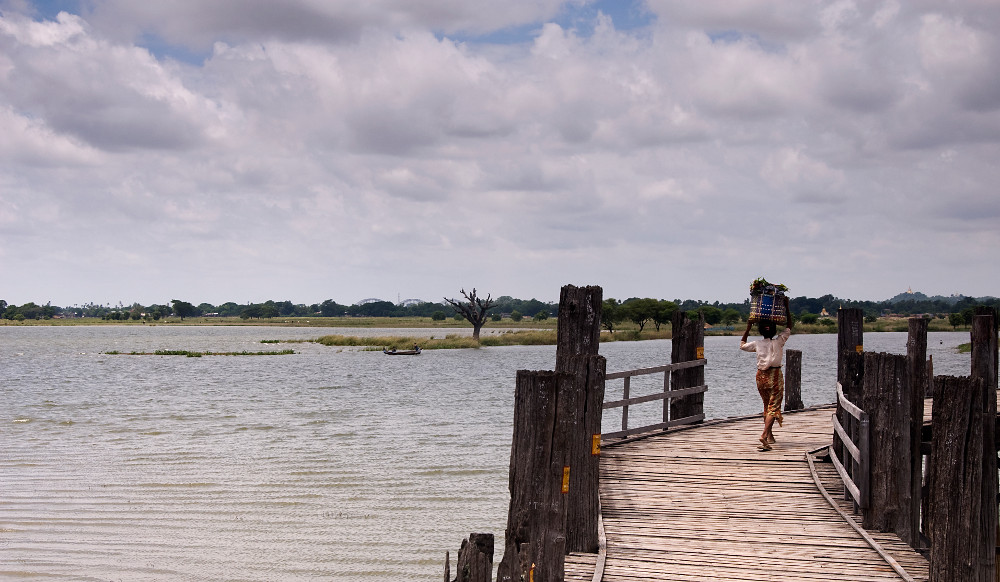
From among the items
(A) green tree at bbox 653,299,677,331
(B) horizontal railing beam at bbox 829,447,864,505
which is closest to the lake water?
(B) horizontal railing beam at bbox 829,447,864,505

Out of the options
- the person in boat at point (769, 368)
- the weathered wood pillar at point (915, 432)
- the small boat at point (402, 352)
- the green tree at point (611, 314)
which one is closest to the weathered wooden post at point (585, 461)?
the weathered wood pillar at point (915, 432)

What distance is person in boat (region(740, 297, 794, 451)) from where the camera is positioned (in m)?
12.0

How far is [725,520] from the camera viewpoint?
907cm

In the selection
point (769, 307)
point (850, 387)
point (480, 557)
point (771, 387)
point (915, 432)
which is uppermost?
point (769, 307)

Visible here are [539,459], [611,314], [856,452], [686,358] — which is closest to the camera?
[539,459]

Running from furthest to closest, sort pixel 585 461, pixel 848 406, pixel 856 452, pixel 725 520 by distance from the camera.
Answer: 1. pixel 848 406
2. pixel 725 520
3. pixel 856 452
4. pixel 585 461

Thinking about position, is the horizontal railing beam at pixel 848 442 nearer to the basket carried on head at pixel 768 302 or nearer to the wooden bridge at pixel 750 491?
the wooden bridge at pixel 750 491

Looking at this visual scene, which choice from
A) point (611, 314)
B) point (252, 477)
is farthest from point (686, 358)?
point (611, 314)

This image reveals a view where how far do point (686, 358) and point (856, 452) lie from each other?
548 cm

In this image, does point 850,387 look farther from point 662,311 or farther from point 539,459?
→ point 662,311

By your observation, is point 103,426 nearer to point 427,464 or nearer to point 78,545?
point 427,464

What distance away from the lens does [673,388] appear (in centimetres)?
1466

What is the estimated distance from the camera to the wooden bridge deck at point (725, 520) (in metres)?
7.51

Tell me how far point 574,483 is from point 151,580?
23.2 feet
